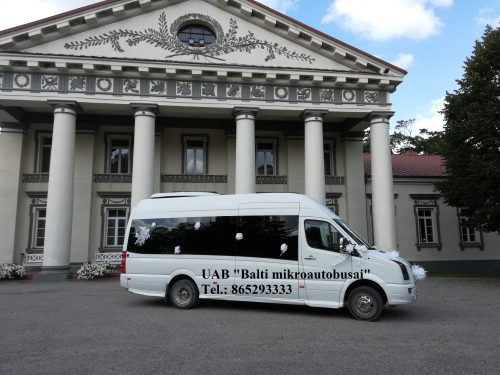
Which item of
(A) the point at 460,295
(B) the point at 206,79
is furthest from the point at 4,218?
(A) the point at 460,295

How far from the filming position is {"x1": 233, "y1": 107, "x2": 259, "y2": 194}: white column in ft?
53.9

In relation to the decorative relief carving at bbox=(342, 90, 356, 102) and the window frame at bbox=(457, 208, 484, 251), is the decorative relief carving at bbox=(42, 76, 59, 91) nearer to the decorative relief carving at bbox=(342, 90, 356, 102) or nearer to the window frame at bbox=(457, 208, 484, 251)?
the decorative relief carving at bbox=(342, 90, 356, 102)

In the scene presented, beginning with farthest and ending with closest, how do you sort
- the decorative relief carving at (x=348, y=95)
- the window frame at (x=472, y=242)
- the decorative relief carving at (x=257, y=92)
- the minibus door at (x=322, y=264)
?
the window frame at (x=472, y=242), the decorative relief carving at (x=348, y=95), the decorative relief carving at (x=257, y=92), the minibus door at (x=322, y=264)

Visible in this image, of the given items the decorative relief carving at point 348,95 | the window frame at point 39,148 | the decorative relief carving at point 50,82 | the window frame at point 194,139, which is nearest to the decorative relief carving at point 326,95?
the decorative relief carving at point 348,95

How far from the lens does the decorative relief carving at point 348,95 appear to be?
1783cm

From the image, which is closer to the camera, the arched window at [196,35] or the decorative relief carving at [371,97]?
the arched window at [196,35]

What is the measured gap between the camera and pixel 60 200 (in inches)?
605

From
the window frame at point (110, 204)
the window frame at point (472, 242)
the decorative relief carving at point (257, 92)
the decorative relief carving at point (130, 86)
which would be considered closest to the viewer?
Result: the decorative relief carving at point (130, 86)

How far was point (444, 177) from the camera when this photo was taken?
22.2 meters

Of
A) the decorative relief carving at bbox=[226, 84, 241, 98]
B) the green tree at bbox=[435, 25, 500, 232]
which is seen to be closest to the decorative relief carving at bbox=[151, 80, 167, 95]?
the decorative relief carving at bbox=[226, 84, 241, 98]

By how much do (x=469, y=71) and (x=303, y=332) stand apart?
15105mm

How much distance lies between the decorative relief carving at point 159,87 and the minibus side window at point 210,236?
901 centimetres

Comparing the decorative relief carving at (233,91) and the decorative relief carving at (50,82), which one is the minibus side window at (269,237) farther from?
the decorative relief carving at (50,82)

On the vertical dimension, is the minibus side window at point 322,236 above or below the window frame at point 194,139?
below
